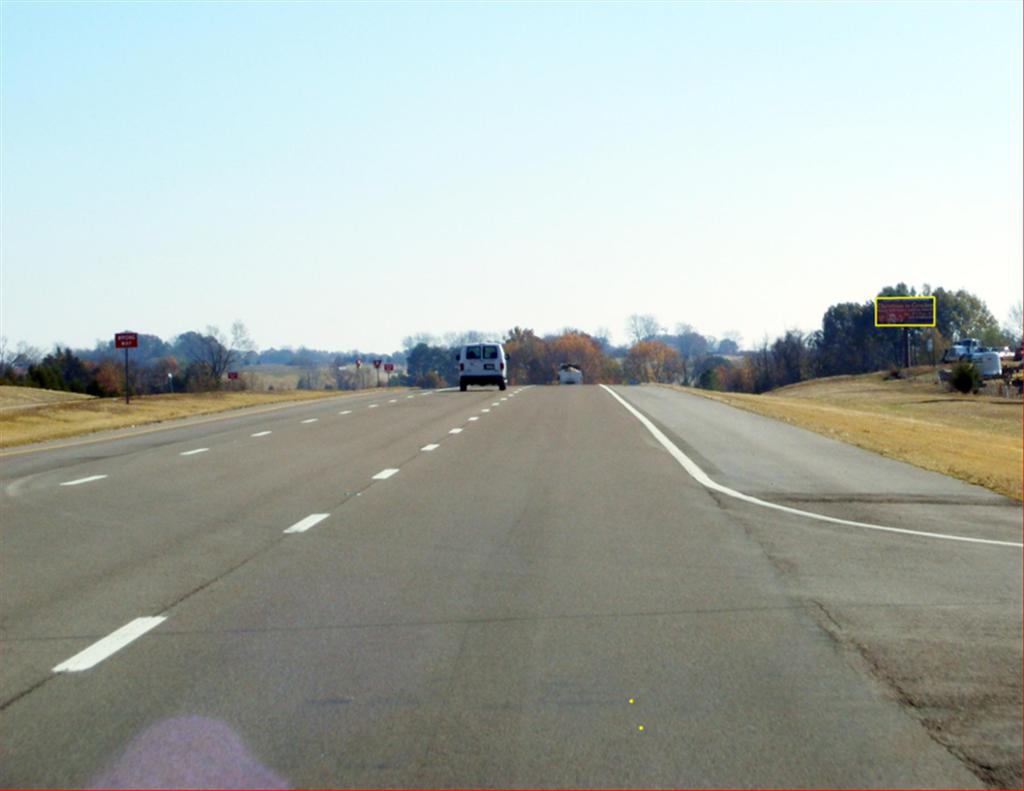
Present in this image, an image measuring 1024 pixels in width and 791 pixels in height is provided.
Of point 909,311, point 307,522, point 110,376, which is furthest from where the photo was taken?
point 909,311

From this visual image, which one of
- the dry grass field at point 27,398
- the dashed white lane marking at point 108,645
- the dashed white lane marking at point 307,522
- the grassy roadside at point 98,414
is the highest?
the dry grass field at point 27,398

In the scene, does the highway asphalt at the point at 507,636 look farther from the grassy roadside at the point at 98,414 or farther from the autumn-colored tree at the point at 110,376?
the autumn-colored tree at the point at 110,376

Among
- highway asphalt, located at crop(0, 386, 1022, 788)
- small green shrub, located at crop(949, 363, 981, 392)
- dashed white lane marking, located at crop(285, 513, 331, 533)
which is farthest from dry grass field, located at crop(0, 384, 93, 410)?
small green shrub, located at crop(949, 363, 981, 392)

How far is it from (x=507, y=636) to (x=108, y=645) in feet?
8.08

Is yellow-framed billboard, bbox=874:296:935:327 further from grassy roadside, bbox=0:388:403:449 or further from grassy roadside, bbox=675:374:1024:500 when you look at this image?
grassy roadside, bbox=0:388:403:449

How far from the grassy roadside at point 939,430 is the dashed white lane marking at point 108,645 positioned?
13.4 metres

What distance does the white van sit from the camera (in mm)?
65938

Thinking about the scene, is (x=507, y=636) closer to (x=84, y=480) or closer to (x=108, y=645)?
(x=108, y=645)

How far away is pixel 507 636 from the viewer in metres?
8.85

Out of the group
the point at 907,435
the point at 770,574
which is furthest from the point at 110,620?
the point at 907,435

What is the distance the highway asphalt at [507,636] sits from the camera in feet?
20.8

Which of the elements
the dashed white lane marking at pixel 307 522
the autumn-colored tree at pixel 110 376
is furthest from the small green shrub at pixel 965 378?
the dashed white lane marking at pixel 307 522

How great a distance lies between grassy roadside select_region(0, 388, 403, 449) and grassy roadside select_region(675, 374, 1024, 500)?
18.6 meters

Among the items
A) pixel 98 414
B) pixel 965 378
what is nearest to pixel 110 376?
pixel 965 378
